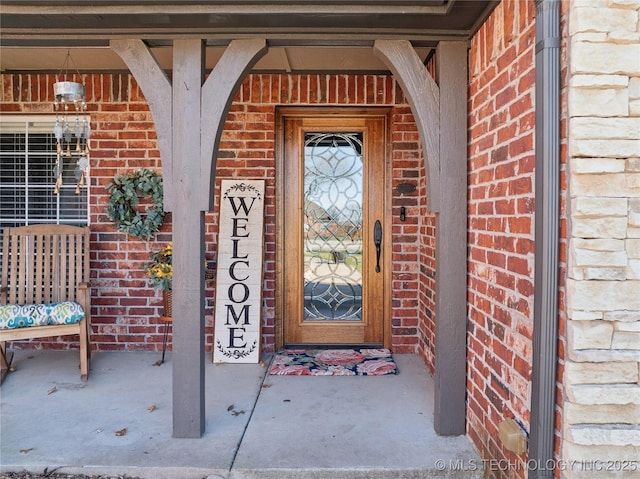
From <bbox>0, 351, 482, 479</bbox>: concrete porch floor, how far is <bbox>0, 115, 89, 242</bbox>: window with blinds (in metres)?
1.26

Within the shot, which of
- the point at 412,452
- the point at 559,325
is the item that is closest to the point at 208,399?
the point at 412,452

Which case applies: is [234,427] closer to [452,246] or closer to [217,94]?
[452,246]

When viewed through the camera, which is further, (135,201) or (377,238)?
(377,238)

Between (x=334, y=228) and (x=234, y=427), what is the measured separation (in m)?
1.94

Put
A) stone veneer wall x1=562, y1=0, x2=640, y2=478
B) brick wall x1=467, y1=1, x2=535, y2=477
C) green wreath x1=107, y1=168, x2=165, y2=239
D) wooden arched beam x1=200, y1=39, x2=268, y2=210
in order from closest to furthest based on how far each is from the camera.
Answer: stone veneer wall x1=562, y1=0, x2=640, y2=478 → brick wall x1=467, y1=1, x2=535, y2=477 → wooden arched beam x1=200, y1=39, x2=268, y2=210 → green wreath x1=107, y1=168, x2=165, y2=239

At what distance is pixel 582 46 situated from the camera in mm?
1612

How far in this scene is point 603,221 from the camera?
1.61 meters

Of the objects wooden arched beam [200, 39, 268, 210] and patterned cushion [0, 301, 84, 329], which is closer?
wooden arched beam [200, 39, 268, 210]

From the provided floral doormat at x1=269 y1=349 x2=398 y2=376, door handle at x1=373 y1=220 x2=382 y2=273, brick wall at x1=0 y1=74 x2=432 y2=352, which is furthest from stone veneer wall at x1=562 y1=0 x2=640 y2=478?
door handle at x1=373 y1=220 x2=382 y2=273

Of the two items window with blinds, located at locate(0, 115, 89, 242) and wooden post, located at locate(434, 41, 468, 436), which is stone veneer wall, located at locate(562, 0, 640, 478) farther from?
window with blinds, located at locate(0, 115, 89, 242)

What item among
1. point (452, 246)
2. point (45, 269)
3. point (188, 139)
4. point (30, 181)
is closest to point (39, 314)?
point (45, 269)

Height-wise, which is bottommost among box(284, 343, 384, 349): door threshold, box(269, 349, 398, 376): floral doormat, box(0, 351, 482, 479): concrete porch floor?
box(0, 351, 482, 479): concrete porch floor

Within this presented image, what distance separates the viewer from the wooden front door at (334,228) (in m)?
4.10

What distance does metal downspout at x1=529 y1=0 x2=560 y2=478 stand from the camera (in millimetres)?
1679
